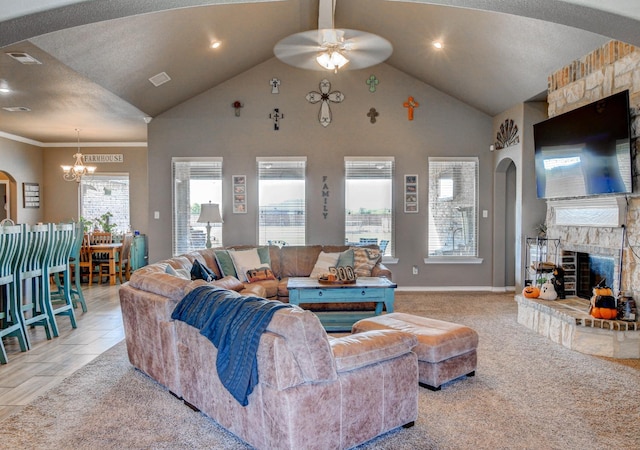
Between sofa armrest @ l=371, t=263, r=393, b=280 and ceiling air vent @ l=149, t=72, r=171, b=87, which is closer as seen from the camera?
sofa armrest @ l=371, t=263, r=393, b=280

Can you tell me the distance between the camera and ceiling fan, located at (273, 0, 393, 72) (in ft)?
11.6

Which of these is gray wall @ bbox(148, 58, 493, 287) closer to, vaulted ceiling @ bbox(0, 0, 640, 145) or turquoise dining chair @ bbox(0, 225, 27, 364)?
vaulted ceiling @ bbox(0, 0, 640, 145)

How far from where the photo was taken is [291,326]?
211cm

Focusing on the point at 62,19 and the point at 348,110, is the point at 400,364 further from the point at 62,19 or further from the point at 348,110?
the point at 348,110

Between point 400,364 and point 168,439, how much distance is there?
4.50 feet

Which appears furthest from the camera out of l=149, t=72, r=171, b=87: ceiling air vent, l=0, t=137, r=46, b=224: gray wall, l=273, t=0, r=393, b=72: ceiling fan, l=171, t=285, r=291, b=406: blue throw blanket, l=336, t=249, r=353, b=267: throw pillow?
l=0, t=137, r=46, b=224: gray wall

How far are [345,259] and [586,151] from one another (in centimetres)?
285

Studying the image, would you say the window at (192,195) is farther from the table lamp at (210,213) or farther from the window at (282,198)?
the window at (282,198)

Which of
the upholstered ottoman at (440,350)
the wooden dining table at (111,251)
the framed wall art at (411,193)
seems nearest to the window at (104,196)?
the wooden dining table at (111,251)

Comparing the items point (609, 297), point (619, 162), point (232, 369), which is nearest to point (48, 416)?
point (232, 369)

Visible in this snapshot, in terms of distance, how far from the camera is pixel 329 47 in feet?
11.9

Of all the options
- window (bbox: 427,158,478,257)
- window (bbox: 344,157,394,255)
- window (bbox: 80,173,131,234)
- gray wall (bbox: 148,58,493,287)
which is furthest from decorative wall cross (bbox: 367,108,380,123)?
window (bbox: 80,173,131,234)

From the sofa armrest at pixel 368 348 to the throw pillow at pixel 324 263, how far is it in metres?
3.05

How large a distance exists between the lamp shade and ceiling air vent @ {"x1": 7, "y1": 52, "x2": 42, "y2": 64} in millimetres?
2772
